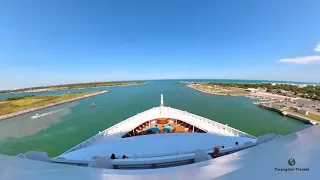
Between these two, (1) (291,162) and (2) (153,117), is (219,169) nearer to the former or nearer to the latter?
(1) (291,162)

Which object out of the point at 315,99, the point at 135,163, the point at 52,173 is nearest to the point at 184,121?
the point at 135,163

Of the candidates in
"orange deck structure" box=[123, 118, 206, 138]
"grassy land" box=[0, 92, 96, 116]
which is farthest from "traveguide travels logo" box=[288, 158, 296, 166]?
"grassy land" box=[0, 92, 96, 116]

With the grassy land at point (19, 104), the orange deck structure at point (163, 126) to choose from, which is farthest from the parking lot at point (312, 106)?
the grassy land at point (19, 104)

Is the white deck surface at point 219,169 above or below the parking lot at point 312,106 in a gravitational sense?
above

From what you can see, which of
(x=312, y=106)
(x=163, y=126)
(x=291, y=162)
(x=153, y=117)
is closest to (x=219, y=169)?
(x=291, y=162)

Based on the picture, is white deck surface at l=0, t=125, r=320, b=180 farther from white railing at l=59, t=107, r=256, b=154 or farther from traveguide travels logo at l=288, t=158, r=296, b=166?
white railing at l=59, t=107, r=256, b=154

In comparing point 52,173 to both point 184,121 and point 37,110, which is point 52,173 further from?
point 37,110

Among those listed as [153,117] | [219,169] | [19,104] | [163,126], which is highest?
[219,169]

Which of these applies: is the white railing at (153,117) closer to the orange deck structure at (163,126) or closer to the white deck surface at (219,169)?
the orange deck structure at (163,126)

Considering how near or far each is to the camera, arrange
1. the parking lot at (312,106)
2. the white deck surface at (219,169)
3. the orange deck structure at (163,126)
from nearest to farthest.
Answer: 1. the white deck surface at (219,169)
2. the orange deck structure at (163,126)
3. the parking lot at (312,106)
